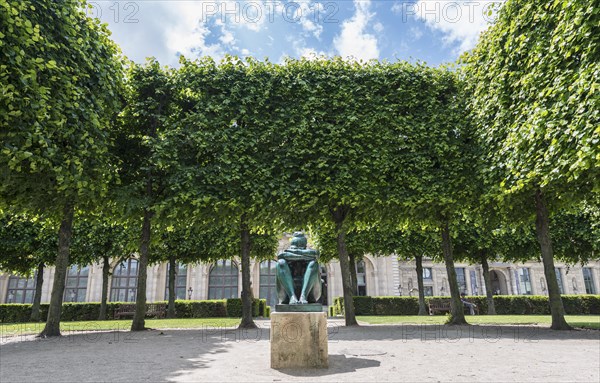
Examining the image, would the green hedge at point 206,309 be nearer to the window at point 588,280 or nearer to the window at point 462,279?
Result: the window at point 462,279

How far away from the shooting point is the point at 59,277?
11.1 m

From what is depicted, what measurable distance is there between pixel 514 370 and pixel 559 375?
21.4 inches

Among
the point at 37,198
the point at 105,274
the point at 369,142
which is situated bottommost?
the point at 105,274

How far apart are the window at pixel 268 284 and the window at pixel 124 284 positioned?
Result: 13027 mm

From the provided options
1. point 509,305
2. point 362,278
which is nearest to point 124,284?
point 362,278

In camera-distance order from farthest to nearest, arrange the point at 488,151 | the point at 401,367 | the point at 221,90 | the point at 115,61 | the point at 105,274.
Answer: the point at 105,274, the point at 221,90, the point at 115,61, the point at 488,151, the point at 401,367

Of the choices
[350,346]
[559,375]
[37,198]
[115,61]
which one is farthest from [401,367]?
[115,61]

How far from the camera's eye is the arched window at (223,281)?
39812 mm

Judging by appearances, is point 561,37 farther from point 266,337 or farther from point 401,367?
point 266,337

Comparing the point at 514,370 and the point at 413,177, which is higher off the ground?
the point at 413,177

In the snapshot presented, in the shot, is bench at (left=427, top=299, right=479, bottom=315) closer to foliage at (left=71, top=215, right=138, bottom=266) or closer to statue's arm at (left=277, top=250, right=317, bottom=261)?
foliage at (left=71, top=215, right=138, bottom=266)

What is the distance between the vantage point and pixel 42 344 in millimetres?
9016

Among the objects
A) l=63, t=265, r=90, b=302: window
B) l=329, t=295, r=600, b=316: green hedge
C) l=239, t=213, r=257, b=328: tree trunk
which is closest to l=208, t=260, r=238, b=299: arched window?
l=63, t=265, r=90, b=302: window

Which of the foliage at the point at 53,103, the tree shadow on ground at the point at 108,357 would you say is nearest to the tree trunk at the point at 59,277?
the foliage at the point at 53,103
